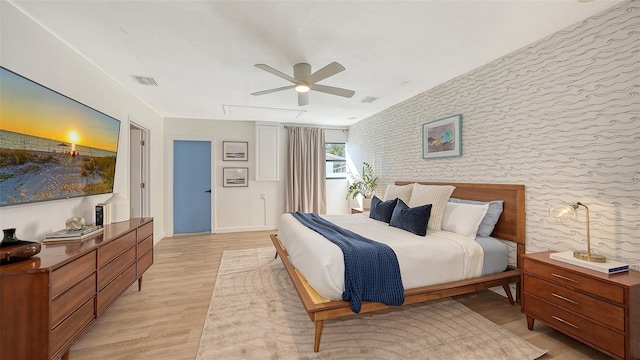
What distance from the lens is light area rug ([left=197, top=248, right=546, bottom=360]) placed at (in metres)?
1.88

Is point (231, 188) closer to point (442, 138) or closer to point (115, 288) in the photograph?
point (115, 288)

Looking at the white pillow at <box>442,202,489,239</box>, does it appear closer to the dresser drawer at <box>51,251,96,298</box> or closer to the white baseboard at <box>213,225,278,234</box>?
the dresser drawer at <box>51,251,96,298</box>

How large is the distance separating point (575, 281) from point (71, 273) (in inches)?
134

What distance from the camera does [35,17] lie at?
1.97 m

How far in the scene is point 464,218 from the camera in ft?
8.98

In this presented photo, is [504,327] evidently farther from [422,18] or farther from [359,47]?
[359,47]

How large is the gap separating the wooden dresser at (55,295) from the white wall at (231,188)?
11.4 ft

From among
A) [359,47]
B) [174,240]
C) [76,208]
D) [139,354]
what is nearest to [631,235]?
[359,47]

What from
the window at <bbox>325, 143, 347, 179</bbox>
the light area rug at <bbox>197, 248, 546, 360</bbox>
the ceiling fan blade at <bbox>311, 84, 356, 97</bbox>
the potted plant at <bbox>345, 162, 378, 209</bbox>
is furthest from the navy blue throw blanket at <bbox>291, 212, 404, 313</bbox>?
the window at <bbox>325, 143, 347, 179</bbox>

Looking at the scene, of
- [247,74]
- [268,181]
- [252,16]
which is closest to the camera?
Answer: [252,16]

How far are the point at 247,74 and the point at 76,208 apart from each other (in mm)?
2207

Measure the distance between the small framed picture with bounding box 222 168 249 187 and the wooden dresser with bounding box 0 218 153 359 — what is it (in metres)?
3.53

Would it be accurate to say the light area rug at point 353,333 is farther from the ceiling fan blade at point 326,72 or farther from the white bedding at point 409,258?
the ceiling fan blade at point 326,72

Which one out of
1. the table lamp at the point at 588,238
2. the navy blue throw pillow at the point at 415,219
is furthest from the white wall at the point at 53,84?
the table lamp at the point at 588,238
